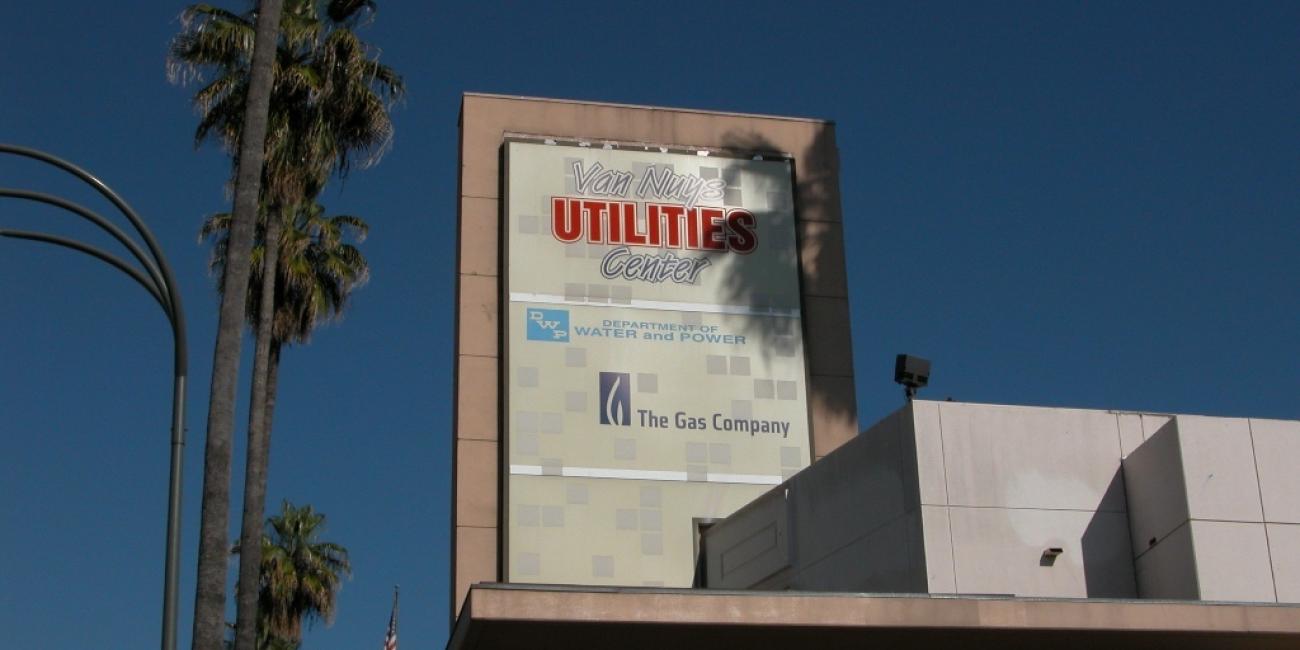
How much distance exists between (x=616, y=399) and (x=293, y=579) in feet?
71.9

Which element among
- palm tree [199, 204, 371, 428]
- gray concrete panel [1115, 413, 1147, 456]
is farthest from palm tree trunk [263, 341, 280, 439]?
gray concrete panel [1115, 413, 1147, 456]

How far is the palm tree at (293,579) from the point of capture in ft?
159

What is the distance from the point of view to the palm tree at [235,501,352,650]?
4831 cm

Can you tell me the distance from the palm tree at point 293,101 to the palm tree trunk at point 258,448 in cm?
2

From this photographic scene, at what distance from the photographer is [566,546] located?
28812mm

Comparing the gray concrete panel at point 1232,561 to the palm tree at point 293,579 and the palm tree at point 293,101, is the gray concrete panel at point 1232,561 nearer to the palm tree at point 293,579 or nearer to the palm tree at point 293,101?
the palm tree at point 293,101

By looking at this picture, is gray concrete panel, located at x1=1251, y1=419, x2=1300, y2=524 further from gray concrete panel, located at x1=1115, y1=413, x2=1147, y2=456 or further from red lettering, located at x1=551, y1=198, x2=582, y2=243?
red lettering, located at x1=551, y1=198, x2=582, y2=243

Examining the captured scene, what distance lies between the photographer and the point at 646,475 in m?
29.5

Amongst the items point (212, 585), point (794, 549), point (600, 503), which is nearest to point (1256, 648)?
point (794, 549)

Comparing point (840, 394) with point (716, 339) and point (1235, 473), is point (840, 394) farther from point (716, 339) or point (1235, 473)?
point (1235, 473)

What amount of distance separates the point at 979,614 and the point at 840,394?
13.8 metres

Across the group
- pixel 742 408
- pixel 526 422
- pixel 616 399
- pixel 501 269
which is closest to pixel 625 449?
pixel 616 399

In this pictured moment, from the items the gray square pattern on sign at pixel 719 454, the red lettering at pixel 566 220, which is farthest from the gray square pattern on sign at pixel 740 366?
the red lettering at pixel 566 220

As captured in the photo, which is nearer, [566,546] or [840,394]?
[566,546]
